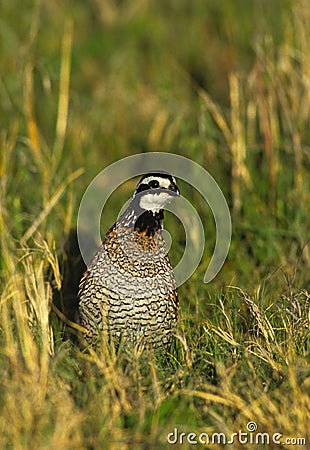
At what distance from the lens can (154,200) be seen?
3844 mm

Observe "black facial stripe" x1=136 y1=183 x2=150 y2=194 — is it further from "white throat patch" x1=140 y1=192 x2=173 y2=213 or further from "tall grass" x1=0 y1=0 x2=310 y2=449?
"tall grass" x1=0 y1=0 x2=310 y2=449

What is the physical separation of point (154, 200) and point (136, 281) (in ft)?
1.46

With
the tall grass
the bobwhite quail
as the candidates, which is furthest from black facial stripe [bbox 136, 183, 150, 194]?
the tall grass

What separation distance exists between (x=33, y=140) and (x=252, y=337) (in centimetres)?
284

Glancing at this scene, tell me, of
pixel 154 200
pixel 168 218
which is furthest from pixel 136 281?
pixel 168 218

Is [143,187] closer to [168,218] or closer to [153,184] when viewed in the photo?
[153,184]

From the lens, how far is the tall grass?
3.04 m

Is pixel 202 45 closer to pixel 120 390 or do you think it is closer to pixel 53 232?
pixel 53 232

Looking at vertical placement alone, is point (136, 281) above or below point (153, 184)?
below

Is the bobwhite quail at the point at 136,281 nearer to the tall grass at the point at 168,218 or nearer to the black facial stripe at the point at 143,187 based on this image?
the black facial stripe at the point at 143,187

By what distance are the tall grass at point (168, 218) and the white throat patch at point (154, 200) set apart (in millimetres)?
650

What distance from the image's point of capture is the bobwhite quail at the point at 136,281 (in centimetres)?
377

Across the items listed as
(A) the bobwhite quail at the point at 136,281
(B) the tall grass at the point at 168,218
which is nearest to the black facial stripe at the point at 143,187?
(A) the bobwhite quail at the point at 136,281

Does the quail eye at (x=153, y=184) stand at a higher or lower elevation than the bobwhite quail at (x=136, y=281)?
higher
